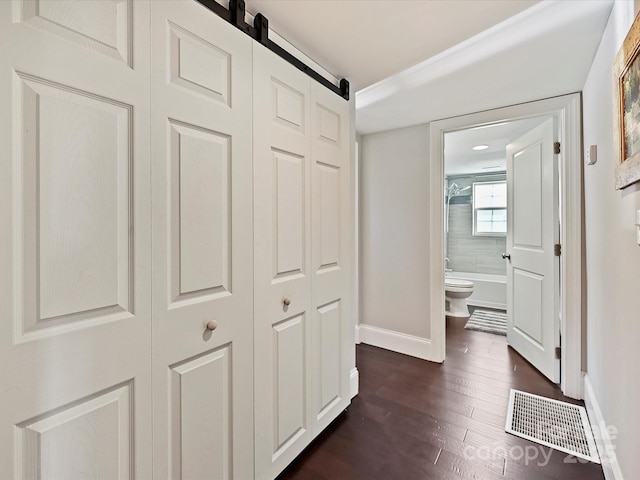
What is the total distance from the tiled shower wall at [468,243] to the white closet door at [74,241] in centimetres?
529

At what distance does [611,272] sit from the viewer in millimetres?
1452

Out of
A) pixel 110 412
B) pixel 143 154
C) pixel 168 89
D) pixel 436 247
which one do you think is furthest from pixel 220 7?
pixel 436 247

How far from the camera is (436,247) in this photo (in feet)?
8.92

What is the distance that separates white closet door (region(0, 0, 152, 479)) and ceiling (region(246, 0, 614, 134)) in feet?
2.59

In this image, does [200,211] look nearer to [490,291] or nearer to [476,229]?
[490,291]

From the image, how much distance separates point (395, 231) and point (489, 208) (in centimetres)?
303

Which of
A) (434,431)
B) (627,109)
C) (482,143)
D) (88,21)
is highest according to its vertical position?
(482,143)

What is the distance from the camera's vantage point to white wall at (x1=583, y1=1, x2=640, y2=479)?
44.4 inches

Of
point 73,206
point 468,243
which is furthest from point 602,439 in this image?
point 468,243

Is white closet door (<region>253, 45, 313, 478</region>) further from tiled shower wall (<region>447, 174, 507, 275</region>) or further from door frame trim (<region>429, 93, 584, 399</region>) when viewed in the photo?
tiled shower wall (<region>447, 174, 507, 275</region>)

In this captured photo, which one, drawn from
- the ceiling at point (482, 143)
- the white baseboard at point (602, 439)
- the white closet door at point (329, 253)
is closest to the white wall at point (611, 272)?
the white baseboard at point (602, 439)

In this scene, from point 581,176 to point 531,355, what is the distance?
1.55m

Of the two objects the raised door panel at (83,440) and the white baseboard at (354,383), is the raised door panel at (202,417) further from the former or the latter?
the white baseboard at (354,383)

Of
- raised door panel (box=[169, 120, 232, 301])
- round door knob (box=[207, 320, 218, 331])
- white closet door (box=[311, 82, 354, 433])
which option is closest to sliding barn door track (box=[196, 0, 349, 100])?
white closet door (box=[311, 82, 354, 433])
